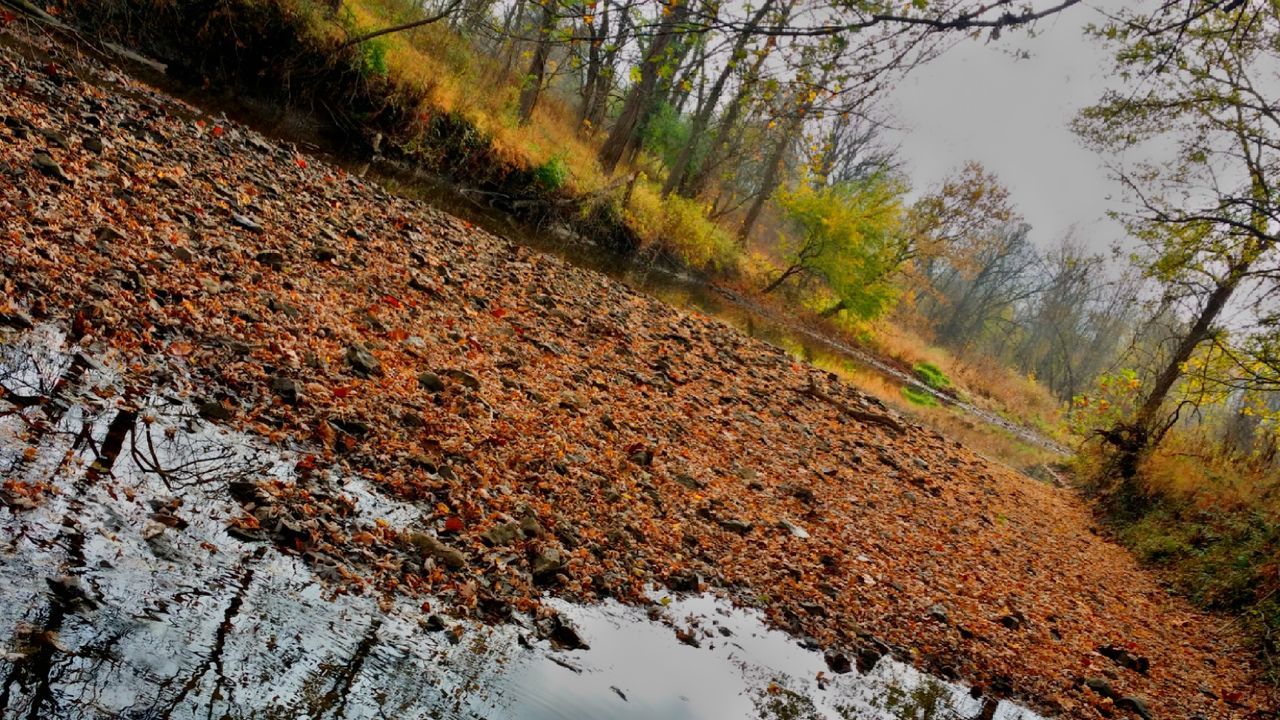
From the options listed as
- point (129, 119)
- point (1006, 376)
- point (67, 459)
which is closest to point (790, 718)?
point (67, 459)

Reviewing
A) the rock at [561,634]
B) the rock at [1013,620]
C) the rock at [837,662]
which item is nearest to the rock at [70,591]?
the rock at [561,634]

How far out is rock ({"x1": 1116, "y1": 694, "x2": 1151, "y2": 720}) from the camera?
5.02 metres

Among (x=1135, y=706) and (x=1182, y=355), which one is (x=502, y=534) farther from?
(x=1182, y=355)

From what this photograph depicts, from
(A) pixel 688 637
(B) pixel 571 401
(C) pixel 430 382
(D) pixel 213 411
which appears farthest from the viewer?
(B) pixel 571 401

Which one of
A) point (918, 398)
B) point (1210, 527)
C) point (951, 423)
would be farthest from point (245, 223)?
point (918, 398)

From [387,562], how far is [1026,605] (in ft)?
17.9

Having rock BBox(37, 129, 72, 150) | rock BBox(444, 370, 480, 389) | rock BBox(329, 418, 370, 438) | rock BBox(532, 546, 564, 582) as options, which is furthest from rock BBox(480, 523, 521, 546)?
rock BBox(37, 129, 72, 150)

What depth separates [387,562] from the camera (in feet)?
10.8

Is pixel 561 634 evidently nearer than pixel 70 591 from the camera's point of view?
No

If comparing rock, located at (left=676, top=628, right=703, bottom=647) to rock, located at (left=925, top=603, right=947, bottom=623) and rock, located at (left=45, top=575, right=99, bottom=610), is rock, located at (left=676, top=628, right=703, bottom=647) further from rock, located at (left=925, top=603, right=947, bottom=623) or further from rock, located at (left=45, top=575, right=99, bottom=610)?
rock, located at (left=45, top=575, right=99, bottom=610)

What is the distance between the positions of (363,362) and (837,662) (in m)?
3.55

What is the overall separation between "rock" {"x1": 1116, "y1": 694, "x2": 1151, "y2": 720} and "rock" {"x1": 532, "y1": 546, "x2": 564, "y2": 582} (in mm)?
4119

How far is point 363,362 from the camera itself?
193 inches

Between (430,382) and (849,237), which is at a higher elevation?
(849,237)
